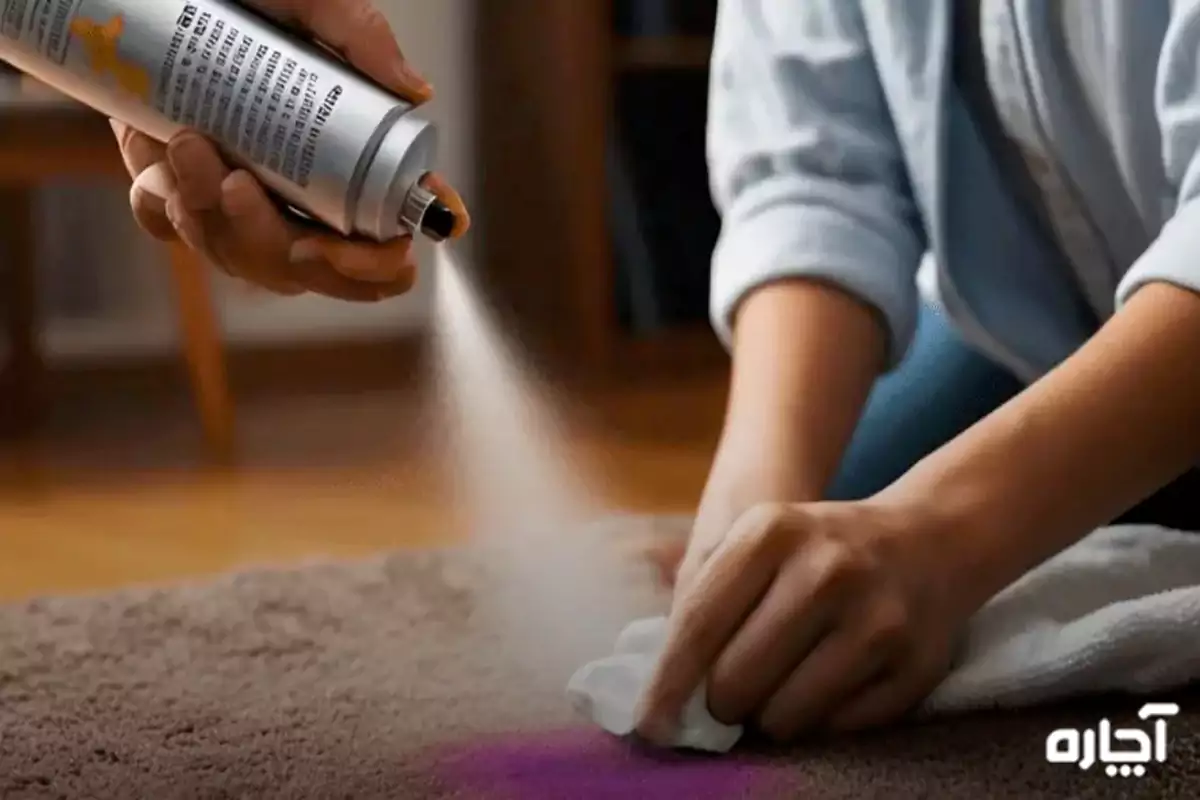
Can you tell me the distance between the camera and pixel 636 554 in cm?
78

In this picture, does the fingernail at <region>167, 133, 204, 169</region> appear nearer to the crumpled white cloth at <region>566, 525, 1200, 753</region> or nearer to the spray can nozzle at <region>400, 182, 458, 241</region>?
the spray can nozzle at <region>400, 182, 458, 241</region>

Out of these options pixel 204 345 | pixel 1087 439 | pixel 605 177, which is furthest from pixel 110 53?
pixel 605 177

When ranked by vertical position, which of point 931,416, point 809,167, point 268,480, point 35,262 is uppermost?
point 809,167

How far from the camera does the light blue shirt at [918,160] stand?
0.55m

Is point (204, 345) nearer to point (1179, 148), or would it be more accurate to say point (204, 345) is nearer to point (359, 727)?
point (359, 727)

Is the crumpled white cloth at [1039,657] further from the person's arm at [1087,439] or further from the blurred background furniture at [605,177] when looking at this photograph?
the blurred background furniture at [605,177]

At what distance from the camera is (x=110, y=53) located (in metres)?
0.51

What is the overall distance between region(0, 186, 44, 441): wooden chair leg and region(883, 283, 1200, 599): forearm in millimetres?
→ 1237

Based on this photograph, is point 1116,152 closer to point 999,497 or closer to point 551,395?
point 999,497

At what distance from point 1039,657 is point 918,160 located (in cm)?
22

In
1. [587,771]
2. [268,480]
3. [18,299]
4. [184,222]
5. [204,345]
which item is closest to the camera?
[587,771]

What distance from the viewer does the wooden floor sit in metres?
1.03

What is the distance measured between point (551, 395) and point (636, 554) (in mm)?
786

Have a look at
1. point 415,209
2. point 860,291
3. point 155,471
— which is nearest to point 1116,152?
point 860,291
